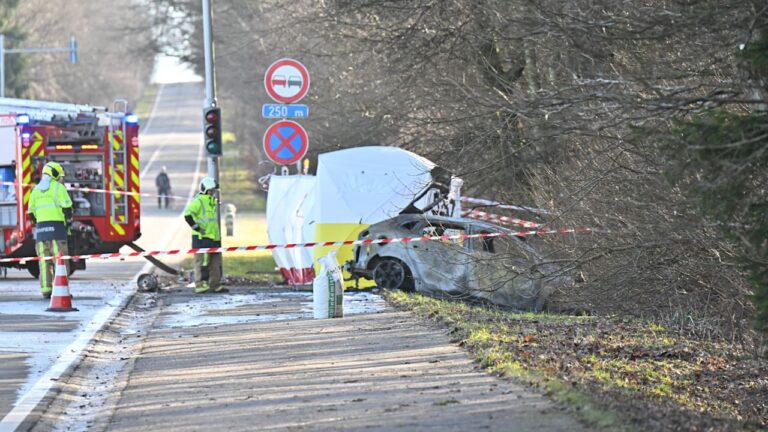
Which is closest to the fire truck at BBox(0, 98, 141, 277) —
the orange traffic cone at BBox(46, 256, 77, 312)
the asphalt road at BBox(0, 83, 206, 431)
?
the asphalt road at BBox(0, 83, 206, 431)

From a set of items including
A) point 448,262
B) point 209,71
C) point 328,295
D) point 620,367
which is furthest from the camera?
point 209,71

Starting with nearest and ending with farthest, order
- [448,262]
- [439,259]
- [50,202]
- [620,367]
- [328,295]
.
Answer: [620,367]
[328,295]
[448,262]
[439,259]
[50,202]

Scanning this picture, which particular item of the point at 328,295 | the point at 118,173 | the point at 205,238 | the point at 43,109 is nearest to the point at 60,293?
the point at 205,238

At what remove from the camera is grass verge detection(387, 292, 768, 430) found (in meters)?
8.23

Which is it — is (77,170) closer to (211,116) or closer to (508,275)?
(211,116)

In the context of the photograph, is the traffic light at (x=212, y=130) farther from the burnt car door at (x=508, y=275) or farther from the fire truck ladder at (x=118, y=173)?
the burnt car door at (x=508, y=275)

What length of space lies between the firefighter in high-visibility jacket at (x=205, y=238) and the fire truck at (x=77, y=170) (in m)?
3.31

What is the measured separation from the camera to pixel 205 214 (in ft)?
64.4

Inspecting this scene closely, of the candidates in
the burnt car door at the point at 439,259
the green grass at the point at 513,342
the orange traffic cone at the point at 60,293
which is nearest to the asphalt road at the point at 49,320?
the orange traffic cone at the point at 60,293

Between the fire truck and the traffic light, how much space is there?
5.55ft

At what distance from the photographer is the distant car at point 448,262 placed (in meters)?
16.4

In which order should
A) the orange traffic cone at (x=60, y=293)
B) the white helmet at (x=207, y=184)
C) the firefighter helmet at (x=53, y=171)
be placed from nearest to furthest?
the orange traffic cone at (x=60, y=293)
the firefighter helmet at (x=53, y=171)
the white helmet at (x=207, y=184)

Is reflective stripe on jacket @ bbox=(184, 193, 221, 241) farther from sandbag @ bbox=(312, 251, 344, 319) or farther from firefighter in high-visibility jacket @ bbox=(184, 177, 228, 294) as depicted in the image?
sandbag @ bbox=(312, 251, 344, 319)

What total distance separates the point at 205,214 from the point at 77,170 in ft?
13.6
